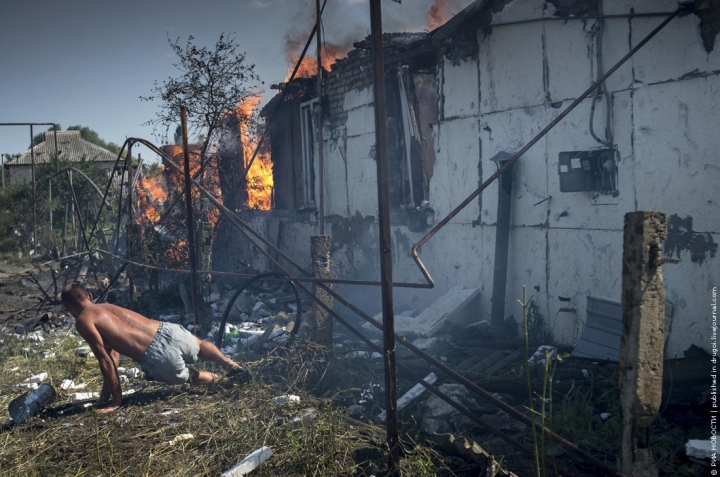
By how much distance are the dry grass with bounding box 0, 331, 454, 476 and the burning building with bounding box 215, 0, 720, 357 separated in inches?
118

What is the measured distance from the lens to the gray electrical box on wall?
557cm

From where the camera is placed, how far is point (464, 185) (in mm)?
7184

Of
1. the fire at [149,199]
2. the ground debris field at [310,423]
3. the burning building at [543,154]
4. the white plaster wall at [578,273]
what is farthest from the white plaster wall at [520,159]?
the fire at [149,199]

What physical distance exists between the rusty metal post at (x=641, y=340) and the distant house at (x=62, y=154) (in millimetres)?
37530

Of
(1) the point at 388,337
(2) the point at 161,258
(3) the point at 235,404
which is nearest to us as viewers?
(1) the point at 388,337

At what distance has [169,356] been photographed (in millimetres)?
5000

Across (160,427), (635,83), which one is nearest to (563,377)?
(635,83)

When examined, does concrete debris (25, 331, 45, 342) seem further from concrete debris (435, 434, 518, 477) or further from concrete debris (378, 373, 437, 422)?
concrete debris (435, 434, 518, 477)

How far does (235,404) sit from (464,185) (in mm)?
4181

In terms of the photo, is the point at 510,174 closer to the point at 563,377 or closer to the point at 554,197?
the point at 554,197

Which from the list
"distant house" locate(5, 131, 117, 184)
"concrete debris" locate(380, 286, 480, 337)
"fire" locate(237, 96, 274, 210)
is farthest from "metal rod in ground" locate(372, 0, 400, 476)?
"distant house" locate(5, 131, 117, 184)

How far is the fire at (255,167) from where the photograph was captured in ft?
38.6

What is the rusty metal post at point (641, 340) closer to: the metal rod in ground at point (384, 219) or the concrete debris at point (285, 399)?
the metal rod in ground at point (384, 219)

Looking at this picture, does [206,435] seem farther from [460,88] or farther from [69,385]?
[460,88]
